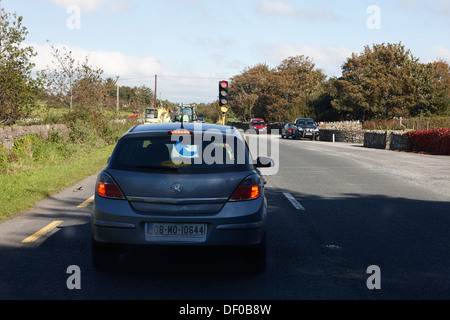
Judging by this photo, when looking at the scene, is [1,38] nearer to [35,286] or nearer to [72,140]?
[72,140]

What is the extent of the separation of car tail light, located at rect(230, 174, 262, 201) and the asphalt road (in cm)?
60

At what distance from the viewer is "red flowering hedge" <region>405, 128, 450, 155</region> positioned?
86.1 ft

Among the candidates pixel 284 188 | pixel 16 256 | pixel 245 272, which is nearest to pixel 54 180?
pixel 284 188

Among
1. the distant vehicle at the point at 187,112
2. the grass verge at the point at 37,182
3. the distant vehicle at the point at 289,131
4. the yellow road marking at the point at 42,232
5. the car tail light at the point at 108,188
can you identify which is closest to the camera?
the car tail light at the point at 108,188

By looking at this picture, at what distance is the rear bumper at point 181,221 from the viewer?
16.4 ft

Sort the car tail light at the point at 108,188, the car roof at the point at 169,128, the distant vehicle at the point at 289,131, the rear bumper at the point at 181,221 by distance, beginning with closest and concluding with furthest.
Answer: the rear bumper at the point at 181,221 < the car tail light at the point at 108,188 < the car roof at the point at 169,128 < the distant vehicle at the point at 289,131

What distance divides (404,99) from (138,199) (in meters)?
55.4

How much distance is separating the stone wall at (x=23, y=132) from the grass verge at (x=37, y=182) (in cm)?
186

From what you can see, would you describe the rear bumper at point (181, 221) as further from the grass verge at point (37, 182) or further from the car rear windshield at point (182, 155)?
the grass verge at point (37, 182)

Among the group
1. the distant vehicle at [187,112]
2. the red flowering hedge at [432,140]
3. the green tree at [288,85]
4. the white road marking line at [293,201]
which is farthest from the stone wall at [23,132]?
the green tree at [288,85]

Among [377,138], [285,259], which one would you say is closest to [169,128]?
[285,259]

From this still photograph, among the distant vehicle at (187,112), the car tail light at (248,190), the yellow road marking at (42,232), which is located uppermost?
the distant vehicle at (187,112)

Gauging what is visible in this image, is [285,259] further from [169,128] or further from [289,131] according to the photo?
[289,131]

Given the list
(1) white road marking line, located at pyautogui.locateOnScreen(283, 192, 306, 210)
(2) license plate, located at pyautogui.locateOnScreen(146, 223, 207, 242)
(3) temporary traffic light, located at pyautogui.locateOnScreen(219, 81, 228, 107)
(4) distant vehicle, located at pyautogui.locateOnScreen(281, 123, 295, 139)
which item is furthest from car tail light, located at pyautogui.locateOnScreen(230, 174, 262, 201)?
(4) distant vehicle, located at pyautogui.locateOnScreen(281, 123, 295, 139)
